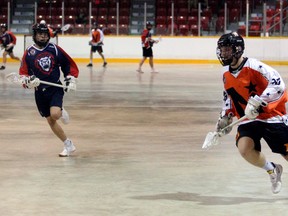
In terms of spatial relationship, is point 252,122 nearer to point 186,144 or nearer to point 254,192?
point 254,192

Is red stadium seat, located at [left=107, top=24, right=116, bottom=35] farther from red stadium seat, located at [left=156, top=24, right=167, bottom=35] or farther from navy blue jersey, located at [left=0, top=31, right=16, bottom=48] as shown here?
navy blue jersey, located at [left=0, top=31, right=16, bottom=48]

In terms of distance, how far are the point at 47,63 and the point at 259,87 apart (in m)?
3.34

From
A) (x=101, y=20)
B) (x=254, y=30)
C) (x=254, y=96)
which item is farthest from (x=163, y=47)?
(x=254, y=96)

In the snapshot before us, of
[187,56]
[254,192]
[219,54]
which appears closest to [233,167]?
[254,192]

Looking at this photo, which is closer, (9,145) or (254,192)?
(254,192)

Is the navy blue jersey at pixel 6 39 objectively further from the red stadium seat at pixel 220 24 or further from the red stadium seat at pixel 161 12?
the red stadium seat at pixel 220 24

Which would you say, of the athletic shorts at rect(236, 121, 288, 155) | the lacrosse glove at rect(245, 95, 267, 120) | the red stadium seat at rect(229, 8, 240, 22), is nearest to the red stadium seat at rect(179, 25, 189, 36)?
the red stadium seat at rect(229, 8, 240, 22)

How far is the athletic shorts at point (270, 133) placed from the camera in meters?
6.50

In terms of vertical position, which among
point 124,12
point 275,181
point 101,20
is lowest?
point 275,181

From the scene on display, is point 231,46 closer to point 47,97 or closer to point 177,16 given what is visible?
point 47,97

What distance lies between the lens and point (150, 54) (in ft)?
82.8

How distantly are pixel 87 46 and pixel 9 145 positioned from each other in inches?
868

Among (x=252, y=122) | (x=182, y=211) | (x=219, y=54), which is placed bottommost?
(x=182, y=211)

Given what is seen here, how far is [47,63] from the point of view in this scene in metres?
9.09
